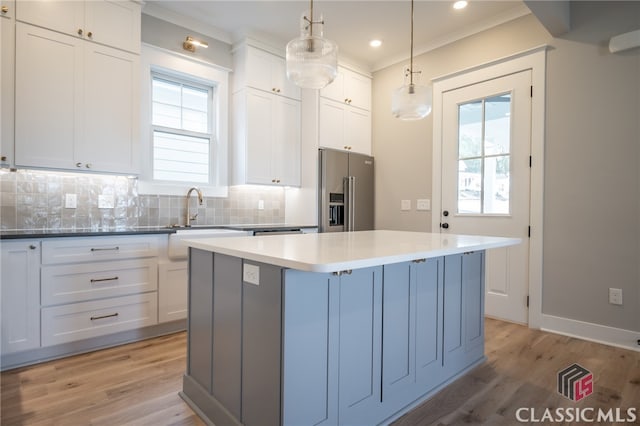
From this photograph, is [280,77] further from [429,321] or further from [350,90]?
[429,321]

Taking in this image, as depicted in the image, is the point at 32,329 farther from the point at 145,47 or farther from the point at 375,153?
the point at 375,153

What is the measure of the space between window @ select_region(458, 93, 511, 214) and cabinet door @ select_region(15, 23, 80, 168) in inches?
140

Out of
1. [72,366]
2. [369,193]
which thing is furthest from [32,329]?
[369,193]

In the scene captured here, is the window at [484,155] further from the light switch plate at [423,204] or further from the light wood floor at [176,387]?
the light wood floor at [176,387]

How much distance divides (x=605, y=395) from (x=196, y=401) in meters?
2.29

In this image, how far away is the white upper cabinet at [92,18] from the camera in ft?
8.40

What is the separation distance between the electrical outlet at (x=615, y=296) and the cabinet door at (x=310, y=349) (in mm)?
2552

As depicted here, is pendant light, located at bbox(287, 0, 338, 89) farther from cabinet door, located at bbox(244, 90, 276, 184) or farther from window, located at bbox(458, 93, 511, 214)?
window, located at bbox(458, 93, 511, 214)

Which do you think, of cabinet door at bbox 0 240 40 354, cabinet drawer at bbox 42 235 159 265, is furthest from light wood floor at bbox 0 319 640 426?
cabinet drawer at bbox 42 235 159 265

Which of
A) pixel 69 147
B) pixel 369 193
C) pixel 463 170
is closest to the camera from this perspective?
pixel 69 147

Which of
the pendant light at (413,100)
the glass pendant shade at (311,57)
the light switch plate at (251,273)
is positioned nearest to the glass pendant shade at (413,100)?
the pendant light at (413,100)

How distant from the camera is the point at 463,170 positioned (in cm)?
367

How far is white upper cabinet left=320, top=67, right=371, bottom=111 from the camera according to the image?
4145 mm

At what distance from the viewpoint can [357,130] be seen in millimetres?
4395
